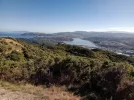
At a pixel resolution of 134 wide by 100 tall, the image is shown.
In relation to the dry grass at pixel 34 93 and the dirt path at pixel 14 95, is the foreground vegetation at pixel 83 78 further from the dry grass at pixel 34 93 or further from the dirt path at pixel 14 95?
the dirt path at pixel 14 95

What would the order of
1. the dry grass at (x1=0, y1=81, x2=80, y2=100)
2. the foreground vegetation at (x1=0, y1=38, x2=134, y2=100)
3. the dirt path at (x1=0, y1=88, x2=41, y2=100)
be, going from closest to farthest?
1. the dirt path at (x1=0, y1=88, x2=41, y2=100)
2. the dry grass at (x1=0, y1=81, x2=80, y2=100)
3. the foreground vegetation at (x1=0, y1=38, x2=134, y2=100)

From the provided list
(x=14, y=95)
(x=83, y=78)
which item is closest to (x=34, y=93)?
(x=14, y=95)

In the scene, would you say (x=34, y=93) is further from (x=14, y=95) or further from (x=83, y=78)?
(x=83, y=78)

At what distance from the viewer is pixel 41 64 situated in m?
8.62

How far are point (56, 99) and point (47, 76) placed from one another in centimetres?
215

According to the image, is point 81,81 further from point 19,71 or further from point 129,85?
point 19,71

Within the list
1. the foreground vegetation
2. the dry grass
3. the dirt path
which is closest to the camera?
the dirt path

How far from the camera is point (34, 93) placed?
5652mm

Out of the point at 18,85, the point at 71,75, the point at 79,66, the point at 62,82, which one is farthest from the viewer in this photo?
the point at 79,66

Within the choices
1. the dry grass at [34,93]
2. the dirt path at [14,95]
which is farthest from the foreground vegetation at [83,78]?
the dirt path at [14,95]

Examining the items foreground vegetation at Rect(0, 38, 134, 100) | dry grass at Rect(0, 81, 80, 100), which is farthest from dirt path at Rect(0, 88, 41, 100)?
foreground vegetation at Rect(0, 38, 134, 100)

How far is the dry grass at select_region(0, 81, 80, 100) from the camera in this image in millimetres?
5316

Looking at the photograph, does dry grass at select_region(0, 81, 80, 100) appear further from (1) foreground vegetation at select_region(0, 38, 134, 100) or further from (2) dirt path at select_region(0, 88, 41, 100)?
(1) foreground vegetation at select_region(0, 38, 134, 100)

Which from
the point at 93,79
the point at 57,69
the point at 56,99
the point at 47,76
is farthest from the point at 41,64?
the point at 56,99
